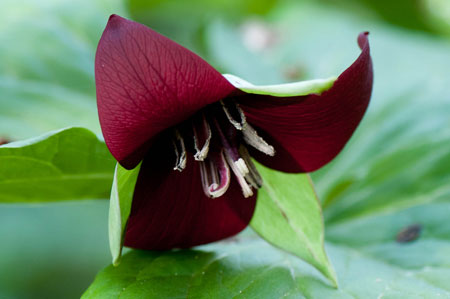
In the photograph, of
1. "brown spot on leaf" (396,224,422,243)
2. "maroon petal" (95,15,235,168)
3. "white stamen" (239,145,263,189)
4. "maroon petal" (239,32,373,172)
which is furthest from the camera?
"brown spot on leaf" (396,224,422,243)

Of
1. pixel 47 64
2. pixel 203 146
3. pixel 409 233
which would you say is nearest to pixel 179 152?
pixel 203 146

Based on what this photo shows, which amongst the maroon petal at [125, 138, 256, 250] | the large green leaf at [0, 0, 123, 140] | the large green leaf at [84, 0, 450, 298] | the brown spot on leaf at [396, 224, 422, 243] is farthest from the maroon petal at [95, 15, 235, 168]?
the brown spot on leaf at [396, 224, 422, 243]

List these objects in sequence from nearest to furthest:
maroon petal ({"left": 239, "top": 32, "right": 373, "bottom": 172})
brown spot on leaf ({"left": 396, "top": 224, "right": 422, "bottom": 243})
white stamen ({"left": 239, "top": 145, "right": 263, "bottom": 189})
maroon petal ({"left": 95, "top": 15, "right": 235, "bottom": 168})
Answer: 1. maroon petal ({"left": 95, "top": 15, "right": 235, "bottom": 168})
2. maroon petal ({"left": 239, "top": 32, "right": 373, "bottom": 172})
3. white stamen ({"left": 239, "top": 145, "right": 263, "bottom": 189})
4. brown spot on leaf ({"left": 396, "top": 224, "right": 422, "bottom": 243})

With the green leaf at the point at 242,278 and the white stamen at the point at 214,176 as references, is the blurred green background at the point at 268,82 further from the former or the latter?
the white stamen at the point at 214,176

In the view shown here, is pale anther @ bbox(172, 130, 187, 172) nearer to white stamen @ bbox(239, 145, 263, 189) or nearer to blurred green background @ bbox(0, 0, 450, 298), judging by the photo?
white stamen @ bbox(239, 145, 263, 189)

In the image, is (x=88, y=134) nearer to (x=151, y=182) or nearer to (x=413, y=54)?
(x=151, y=182)

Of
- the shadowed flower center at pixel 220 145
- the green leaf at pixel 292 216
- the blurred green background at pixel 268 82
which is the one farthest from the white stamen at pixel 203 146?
the blurred green background at pixel 268 82
